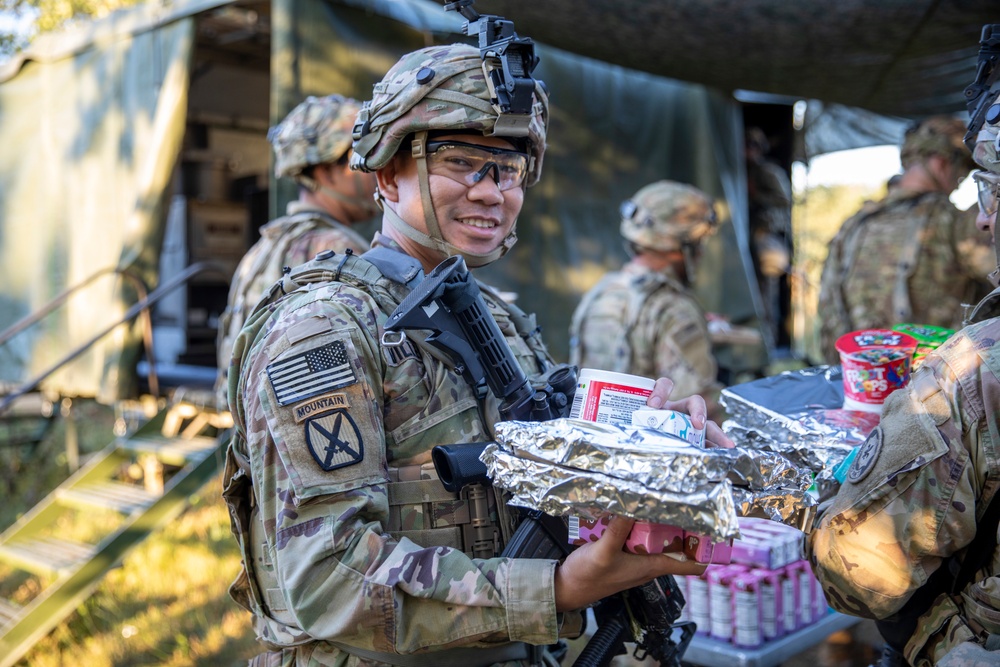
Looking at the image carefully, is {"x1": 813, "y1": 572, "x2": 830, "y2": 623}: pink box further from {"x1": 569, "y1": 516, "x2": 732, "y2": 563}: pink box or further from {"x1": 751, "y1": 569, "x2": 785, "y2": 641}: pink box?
{"x1": 569, "y1": 516, "x2": 732, "y2": 563}: pink box

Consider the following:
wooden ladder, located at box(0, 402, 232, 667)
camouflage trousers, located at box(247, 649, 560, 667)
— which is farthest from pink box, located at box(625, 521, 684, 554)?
wooden ladder, located at box(0, 402, 232, 667)

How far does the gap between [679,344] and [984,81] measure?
2.45m

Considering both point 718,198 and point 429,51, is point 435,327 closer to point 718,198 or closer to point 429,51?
point 429,51

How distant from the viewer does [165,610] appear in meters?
4.82

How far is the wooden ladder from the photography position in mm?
4258

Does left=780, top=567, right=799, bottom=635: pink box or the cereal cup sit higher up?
the cereal cup

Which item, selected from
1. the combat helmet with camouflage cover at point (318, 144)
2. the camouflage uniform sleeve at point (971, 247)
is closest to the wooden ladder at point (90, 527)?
the combat helmet with camouflage cover at point (318, 144)

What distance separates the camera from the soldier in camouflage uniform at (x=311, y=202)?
3830mm

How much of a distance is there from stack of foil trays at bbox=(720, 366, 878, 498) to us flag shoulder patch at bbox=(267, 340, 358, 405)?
0.94m

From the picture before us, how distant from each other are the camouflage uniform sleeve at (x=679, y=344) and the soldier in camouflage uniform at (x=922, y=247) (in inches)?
54.7

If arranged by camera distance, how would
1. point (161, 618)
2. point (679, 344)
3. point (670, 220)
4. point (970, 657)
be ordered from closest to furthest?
point (970, 657) < point (679, 344) < point (670, 220) < point (161, 618)

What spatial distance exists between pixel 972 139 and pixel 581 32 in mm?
3459

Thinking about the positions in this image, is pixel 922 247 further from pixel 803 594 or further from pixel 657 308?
pixel 803 594

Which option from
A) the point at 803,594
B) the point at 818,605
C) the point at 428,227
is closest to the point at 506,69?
the point at 428,227
